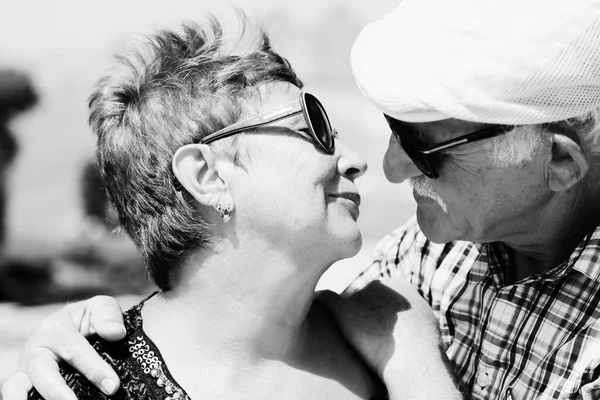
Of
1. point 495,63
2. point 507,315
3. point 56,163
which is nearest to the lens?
point 495,63

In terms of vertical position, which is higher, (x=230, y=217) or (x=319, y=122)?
(x=319, y=122)

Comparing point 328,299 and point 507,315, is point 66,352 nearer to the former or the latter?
point 328,299

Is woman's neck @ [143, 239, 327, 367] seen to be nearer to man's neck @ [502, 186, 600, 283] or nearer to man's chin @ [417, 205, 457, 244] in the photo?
man's chin @ [417, 205, 457, 244]

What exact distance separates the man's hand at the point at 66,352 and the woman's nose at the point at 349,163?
842mm

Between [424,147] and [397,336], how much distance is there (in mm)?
622

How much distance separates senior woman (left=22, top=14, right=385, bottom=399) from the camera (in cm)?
222

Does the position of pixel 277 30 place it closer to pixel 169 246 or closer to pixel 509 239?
pixel 169 246

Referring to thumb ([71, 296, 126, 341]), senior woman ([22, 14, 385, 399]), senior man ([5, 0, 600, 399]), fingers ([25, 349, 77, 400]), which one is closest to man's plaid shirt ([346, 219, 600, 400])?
senior man ([5, 0, 600, 399])

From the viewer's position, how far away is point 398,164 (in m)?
2.38

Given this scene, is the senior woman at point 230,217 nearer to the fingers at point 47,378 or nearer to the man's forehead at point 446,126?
the fingers at point 47,378

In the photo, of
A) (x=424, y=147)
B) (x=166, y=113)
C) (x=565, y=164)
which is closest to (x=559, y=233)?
(x=565, y=164)

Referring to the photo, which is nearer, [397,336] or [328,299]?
[397,336]

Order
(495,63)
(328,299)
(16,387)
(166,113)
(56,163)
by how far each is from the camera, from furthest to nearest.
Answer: (56,163) → (328,299) → (166,113) → (16,387) → (495,63)

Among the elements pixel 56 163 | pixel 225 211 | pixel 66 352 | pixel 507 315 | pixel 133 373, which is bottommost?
pixel 56 163
